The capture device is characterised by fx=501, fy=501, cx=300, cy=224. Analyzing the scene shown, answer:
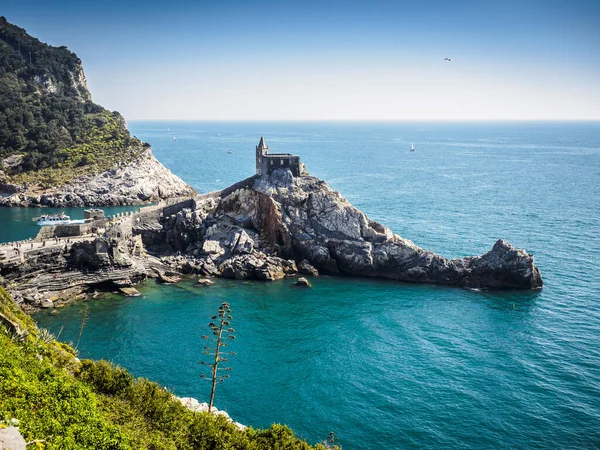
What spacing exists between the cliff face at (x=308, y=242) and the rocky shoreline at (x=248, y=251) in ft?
0.43

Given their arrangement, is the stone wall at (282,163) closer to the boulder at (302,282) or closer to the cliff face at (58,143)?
the boulder at (302,282)

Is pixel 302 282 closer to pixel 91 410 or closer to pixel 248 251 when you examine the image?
pixel 248 251

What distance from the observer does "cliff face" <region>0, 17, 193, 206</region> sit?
339 ft

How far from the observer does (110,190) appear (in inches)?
4104

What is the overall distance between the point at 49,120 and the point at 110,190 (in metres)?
33.4

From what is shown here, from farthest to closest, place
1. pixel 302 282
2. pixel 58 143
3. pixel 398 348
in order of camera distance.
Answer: pixel 58 143 → pixel 302 282 → pixel 398 348

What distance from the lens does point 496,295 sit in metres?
58.7

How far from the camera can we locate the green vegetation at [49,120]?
110188mm

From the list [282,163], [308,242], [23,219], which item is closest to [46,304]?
[308,242]

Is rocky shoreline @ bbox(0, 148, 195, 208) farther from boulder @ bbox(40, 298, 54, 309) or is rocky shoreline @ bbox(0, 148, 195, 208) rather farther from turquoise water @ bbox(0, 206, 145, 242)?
boulder @ bbox(40, 298, 54, 309)

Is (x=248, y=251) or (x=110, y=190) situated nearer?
(x=248, y=251)

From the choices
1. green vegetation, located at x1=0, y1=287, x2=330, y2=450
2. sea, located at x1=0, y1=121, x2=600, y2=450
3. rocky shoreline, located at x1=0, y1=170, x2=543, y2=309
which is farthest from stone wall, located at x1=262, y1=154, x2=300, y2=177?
green vegetation, located at x1=0, y1=287, x2=330, y2=450

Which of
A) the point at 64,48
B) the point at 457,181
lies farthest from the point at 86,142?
the point at 457,181

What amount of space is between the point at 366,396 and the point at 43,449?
87.4 ft
